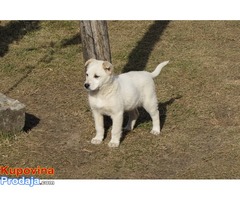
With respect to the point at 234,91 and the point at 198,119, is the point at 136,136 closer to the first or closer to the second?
the point at 198,119

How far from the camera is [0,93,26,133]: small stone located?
28.4ft

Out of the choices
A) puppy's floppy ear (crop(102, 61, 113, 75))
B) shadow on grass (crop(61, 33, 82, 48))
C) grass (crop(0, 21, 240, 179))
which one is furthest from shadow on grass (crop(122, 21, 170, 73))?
puppy's floppy ear (crop(102, 61, 113, 75))

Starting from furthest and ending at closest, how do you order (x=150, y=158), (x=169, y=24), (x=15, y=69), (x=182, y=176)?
(x=169, y=24) < (x=15, y=69) < (x=150, y=158) < (x=182, y=176)

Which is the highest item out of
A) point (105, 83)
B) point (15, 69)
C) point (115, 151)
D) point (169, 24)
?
point (105, 83)

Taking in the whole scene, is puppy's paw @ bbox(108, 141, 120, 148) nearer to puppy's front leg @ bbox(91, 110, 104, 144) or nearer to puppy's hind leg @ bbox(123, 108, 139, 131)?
puppy's front leg @ bbox(91, 110, 104, 144)

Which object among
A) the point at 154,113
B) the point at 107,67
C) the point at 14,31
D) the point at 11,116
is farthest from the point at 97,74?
the point at 14,31

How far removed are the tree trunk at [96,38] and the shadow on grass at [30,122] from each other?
154 centimetres

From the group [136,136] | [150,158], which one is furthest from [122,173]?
[136,136]

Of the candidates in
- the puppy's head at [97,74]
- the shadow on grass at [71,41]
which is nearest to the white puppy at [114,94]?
the puppy's head at [97,74]

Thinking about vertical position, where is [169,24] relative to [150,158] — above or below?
below

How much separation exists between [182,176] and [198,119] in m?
2.15

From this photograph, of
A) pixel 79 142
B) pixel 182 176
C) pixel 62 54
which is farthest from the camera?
pixel 62 54

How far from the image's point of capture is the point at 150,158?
27.2 ft

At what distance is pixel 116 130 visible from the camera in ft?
27.6
